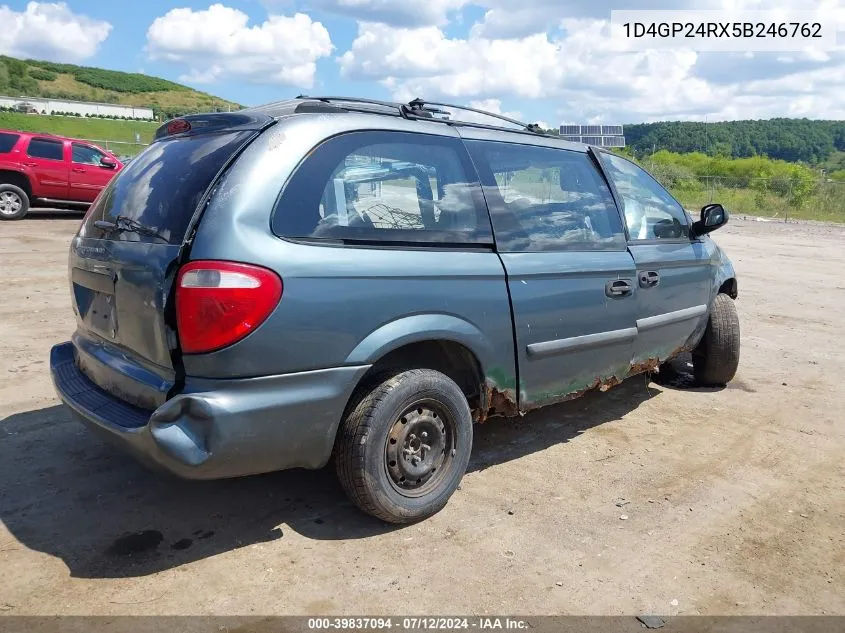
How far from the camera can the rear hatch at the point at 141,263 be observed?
2803 mm

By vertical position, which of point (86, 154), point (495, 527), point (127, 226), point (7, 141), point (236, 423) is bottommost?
point (495, 527)

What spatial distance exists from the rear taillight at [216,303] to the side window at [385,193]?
0.28 metres

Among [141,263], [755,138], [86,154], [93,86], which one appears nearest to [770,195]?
[86,154]

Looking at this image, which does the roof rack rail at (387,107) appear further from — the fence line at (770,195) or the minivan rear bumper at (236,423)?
the fence line at (770,195)

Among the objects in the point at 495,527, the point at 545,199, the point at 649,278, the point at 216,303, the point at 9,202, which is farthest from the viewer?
the point at 9,202

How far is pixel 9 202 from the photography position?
1488cm

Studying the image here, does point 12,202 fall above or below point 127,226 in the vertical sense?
above

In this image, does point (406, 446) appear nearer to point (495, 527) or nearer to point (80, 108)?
point (495, 527)

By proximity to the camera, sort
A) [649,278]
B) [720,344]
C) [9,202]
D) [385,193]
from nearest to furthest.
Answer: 1. [385,193]
2. [649,278]
3. [720,344]
4. [9,202]

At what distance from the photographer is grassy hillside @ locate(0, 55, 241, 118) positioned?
12506 centimetres

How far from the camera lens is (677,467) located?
13.5ft

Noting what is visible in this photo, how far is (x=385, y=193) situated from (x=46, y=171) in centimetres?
1449

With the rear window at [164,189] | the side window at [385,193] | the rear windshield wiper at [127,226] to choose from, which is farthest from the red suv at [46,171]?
the side window at [385,193]

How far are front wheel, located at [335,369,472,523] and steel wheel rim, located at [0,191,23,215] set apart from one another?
14.7m
